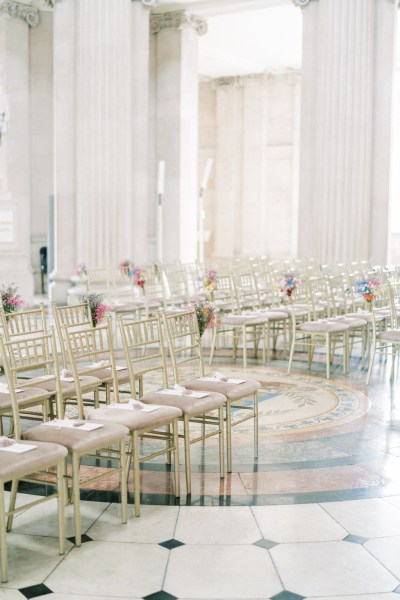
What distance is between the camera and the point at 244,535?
4.54 metres

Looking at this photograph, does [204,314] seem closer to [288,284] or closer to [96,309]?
[96,309]

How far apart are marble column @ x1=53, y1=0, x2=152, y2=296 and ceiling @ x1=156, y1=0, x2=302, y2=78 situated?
2.40m

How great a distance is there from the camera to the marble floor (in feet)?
12.8

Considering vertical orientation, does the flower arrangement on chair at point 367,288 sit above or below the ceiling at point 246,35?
below

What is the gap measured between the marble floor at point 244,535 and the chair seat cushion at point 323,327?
285 centimetres

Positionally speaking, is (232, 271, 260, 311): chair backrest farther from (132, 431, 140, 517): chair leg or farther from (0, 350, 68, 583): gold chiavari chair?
(0, 350, 68, 583): gold chiavari chair

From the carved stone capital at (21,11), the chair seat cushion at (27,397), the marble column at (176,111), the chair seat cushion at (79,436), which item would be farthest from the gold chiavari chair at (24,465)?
the carved stone capital at (21,11)

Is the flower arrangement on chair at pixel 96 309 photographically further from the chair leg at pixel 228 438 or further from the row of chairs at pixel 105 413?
the chair leg at pixel 228 438

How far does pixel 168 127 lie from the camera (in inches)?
719

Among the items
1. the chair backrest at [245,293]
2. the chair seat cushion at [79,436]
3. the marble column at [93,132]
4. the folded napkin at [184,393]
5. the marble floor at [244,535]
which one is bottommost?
the marble floor at [244,535]

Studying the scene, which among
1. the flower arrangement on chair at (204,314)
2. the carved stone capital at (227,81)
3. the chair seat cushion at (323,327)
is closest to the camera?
the flower arrangement on chair at (204,314)

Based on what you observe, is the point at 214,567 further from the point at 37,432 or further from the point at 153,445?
the point at 153,445

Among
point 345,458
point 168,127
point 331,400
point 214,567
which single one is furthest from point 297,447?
point 168,127

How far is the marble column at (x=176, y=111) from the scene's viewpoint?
1812 centimetres
